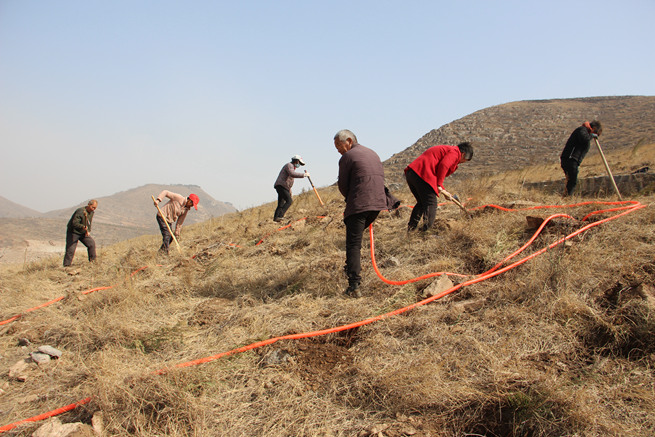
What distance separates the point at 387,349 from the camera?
2.55m

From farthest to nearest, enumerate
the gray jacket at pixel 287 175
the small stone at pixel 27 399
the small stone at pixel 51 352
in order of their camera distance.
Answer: the gray jacket at pixel 287 175
the small stone at pixel 51 352
the small stone at pixel 27 399

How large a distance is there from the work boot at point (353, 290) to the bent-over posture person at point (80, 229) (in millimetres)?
5822

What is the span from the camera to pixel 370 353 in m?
2.55

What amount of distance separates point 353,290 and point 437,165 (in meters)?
2.09

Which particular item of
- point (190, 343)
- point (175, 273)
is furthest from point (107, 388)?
point (175, 273)

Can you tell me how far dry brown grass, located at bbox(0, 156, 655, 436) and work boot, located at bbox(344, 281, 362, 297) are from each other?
0.40ft

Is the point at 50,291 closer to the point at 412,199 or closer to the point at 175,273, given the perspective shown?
the point at 175,273

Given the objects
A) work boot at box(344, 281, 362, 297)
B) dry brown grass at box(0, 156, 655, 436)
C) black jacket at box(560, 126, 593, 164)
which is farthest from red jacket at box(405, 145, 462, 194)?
black jacket at box(560, 126, 593, 164)

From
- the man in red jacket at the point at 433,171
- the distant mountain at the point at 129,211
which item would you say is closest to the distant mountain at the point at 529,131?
the man in red jacket at the point at 433,171

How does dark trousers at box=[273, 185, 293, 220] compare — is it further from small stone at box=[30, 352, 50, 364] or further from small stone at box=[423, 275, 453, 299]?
small stone at box=[30, 352, 50, 364]

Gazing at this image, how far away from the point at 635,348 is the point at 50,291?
7006mm

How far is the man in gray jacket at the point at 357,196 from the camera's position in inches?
140

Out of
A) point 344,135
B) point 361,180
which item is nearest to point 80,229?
point 344,135

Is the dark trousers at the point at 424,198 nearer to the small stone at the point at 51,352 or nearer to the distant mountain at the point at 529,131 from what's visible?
the small stone at the point at 51,352
